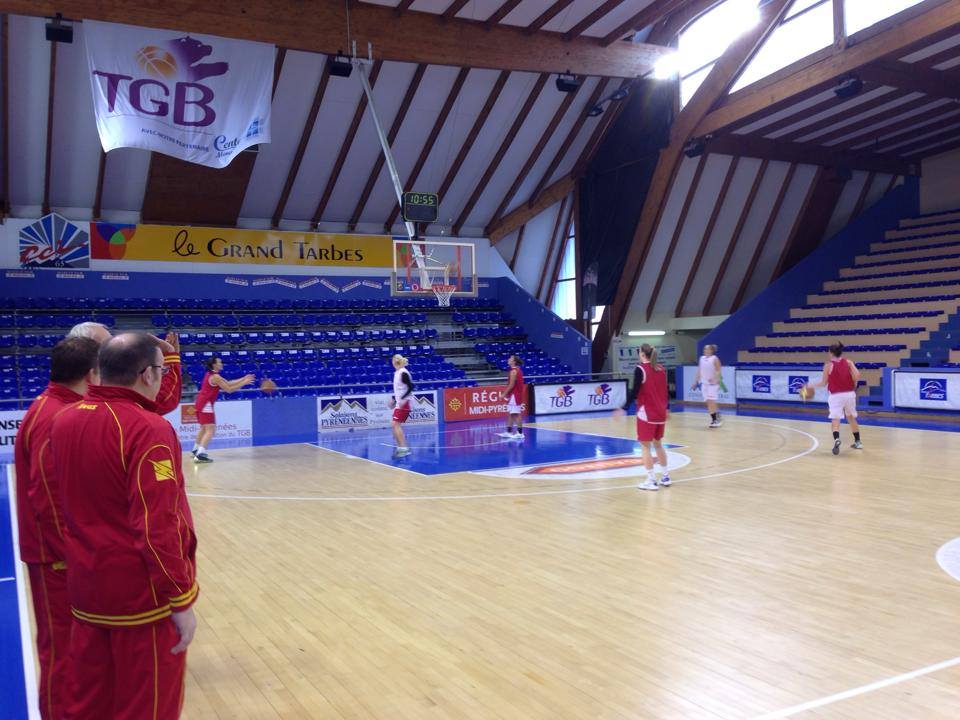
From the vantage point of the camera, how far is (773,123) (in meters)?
20.8

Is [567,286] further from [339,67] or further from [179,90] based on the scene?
[179,90]

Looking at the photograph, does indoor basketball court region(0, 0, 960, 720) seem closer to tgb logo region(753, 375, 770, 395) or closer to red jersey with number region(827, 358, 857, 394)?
red jersey with number region(827, 358, 857, 394)

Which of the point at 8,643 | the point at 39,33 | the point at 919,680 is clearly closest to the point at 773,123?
the point at 39,33

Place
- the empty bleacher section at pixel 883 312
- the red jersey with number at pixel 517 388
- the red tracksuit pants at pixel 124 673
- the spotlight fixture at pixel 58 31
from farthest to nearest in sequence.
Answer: the empty bleacher section at pixel 883 312, the red jersey with number at pixel 517 388, the spotlight fixture at pixel 58 31, the red tracksuit pants at pixel 124 673

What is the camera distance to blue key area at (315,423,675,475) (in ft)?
41.3

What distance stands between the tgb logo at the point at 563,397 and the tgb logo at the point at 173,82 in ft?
35.2

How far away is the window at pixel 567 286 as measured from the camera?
25.5 meters

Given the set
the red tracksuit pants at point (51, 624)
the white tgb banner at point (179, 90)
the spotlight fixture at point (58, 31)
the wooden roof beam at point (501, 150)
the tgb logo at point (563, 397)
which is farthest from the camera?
the tgb logo at point (563, 397)

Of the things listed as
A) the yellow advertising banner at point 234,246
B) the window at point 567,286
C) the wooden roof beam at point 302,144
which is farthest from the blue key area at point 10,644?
the window at point 567,286

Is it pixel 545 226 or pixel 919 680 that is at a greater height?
pixel 545 226

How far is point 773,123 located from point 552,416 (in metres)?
9.83

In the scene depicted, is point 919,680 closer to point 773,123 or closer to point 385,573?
point 385,573

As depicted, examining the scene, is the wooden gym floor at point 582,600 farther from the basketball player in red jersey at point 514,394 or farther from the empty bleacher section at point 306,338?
the empty bleacher section at point 306,338

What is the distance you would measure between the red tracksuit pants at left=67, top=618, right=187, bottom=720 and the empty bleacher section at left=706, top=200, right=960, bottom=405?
1952 cm
